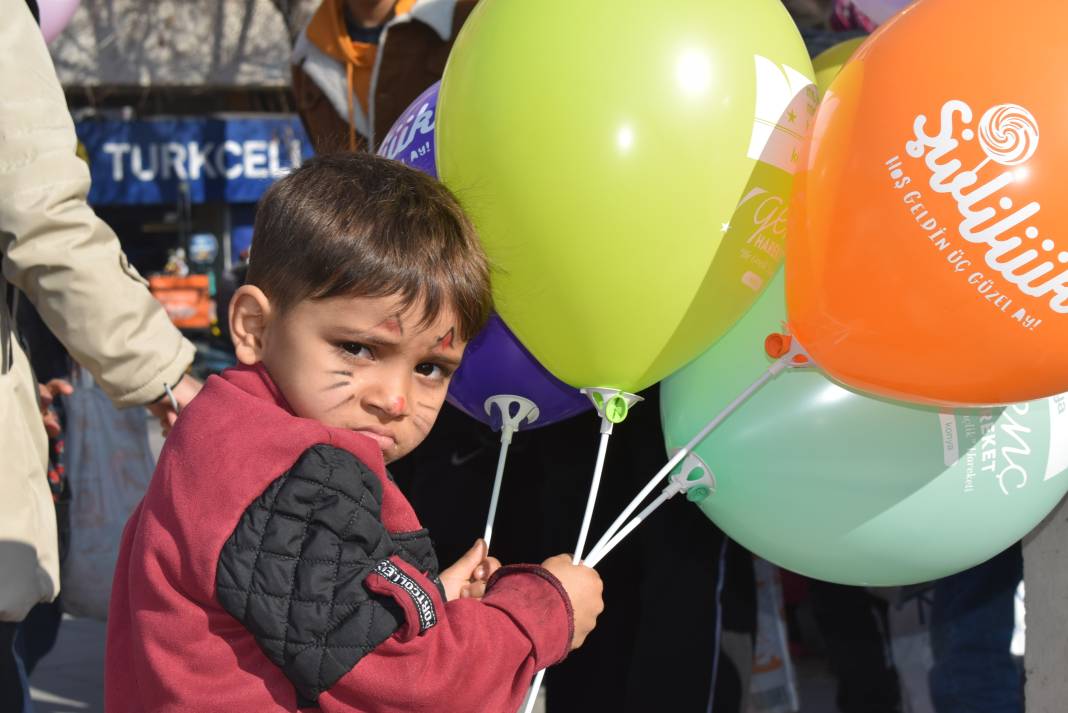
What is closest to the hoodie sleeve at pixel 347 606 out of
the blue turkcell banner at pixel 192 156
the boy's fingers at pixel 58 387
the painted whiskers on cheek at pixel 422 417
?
the painted whiskers on cheek at pixel 422 417

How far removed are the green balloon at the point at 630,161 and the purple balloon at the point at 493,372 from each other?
197 millimetres

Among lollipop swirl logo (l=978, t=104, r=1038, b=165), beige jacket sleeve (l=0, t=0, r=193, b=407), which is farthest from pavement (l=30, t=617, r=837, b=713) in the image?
lollipop swirl logo (l=978, t=104, r=1038, b=165)

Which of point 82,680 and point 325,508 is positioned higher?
point 325,508

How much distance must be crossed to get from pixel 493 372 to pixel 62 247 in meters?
0.81

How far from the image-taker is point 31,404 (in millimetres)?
2096

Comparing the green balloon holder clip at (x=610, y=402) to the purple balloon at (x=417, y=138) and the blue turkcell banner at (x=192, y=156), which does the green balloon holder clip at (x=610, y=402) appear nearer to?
the purple balloon at (x=417, y=138)

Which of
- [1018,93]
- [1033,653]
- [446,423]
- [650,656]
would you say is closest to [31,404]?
[446,423]

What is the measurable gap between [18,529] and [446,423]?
3.62 ft

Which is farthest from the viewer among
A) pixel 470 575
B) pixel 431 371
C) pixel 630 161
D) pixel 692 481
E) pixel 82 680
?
pixel 82 680

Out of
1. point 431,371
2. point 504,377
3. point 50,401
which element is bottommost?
point 50,401

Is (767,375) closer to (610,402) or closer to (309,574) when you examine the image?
(610,402)

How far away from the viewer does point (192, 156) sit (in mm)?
14461

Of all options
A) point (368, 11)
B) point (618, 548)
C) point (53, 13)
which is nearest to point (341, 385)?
point (618, 548)

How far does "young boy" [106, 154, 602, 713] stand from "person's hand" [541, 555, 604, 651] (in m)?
0.04
